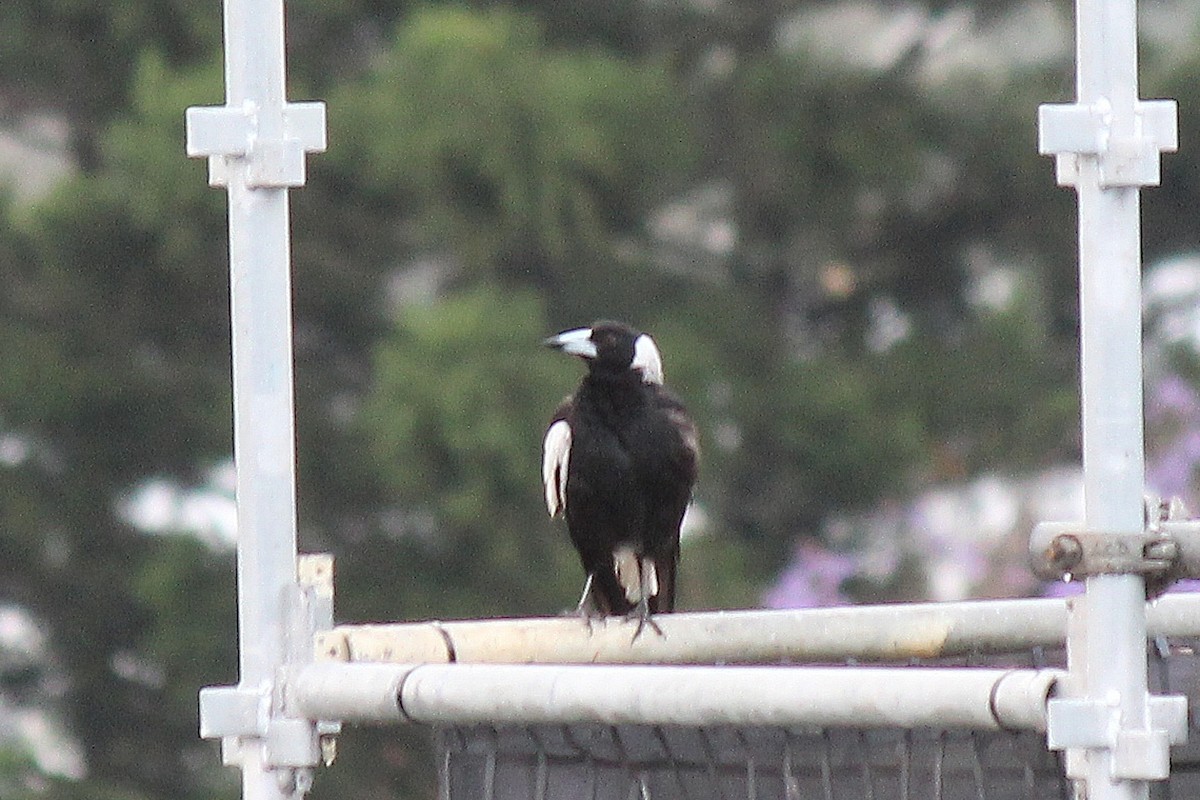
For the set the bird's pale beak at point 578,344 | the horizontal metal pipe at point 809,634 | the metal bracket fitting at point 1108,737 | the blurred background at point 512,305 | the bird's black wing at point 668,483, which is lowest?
the metal bracket fitting at point 1108,737

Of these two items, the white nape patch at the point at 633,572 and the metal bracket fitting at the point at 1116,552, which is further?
the white nape patch at the point at 633,572

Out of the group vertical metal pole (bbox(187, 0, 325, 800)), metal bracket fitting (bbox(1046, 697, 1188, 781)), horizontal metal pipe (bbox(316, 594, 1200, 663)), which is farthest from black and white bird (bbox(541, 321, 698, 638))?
metal bracket fitting (bbox(1046, 697, 1188, 781))

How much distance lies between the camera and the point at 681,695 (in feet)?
6.22

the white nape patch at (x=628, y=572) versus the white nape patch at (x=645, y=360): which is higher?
the white nape patch at (x=645, y=360)

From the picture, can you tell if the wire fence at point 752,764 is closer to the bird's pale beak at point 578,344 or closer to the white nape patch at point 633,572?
the bird's pale beak at point 578,344

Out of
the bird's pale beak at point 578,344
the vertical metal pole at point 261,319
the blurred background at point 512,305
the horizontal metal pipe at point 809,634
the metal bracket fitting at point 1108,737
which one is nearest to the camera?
the metal bracket fitting at point 1108,737

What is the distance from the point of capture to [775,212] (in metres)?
8.40

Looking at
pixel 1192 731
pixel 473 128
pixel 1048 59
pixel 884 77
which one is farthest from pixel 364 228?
pixel 1192 731

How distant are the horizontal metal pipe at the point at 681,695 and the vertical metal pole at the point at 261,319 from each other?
0.21ft

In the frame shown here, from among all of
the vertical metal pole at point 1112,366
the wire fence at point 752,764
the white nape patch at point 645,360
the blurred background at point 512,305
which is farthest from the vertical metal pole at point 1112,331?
the blurred background at point 512,305

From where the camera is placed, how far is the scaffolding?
1.80 metres

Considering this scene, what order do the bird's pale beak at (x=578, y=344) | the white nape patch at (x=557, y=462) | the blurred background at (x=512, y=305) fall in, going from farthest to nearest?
the blurred background at (x=512, y=305), the white nape patch at (x=557, y=462), the bird's pale beak at (x=578, y=344)

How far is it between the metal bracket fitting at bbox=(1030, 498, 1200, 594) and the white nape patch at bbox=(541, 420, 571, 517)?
7.84 ft

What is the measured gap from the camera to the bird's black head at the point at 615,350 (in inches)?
166
